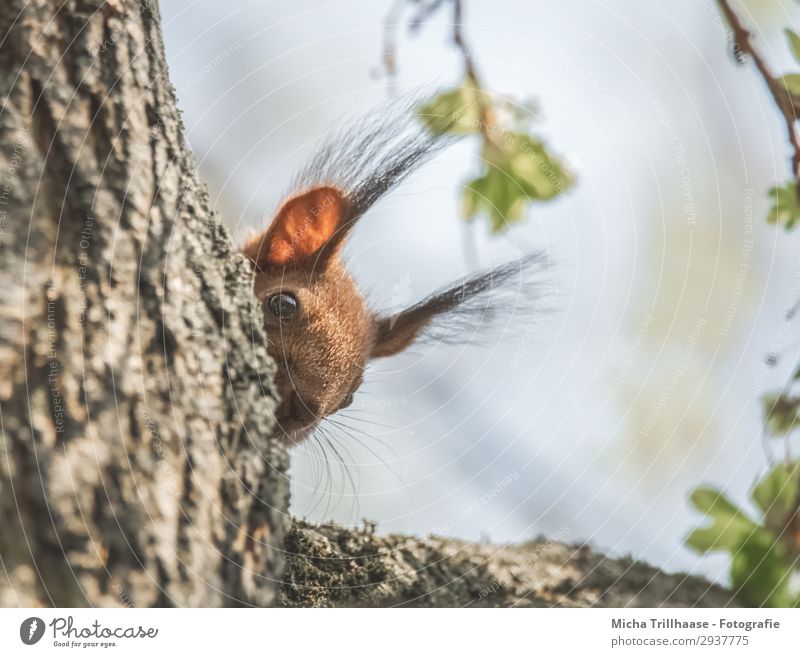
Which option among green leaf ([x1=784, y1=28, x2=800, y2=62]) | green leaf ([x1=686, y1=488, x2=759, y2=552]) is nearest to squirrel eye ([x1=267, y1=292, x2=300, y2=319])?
green leaf ([x1=686, y1=488, x2=759, y2=552])

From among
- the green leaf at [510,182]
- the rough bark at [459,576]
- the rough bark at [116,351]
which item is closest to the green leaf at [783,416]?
the rough bark at [459,576]

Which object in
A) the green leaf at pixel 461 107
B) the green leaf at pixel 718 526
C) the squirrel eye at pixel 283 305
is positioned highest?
the green leaf at pixel 461 107

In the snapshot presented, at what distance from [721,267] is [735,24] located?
2.95 ft

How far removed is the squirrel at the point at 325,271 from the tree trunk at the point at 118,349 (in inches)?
16.2

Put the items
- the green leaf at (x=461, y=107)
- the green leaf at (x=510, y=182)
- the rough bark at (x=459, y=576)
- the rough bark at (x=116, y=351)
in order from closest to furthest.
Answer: the rough bark at (x=116, y=351) < the rough bark at (x=459, y=576) < the green leaf at (x=461, y=107) < the green leaf at (x=510, y=182)

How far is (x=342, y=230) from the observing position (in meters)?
1.76

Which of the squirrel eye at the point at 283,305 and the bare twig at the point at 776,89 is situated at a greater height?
the bare twig at the point at 776,89

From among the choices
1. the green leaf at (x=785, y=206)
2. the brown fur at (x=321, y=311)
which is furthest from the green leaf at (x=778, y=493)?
the brown fur at (x=321, y=311)

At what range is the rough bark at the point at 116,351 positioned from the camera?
0.87m

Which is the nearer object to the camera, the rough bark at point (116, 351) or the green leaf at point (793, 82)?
the rough bark at point (116, 351)

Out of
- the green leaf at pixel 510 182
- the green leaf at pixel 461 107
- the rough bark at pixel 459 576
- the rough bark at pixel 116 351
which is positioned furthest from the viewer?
the green leaf at pixel 510 182

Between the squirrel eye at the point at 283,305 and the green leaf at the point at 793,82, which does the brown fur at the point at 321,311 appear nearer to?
the squirrel eye at the point at 283,305

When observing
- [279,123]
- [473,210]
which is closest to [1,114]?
[279,123]

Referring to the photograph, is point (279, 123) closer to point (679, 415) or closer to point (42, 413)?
point (42, 413)
